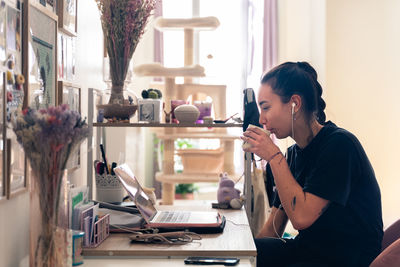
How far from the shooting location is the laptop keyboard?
5.57ft

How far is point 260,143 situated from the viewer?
5.82ft

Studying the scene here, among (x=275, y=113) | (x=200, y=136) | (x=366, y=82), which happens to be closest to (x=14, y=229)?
(x=275, y=113)

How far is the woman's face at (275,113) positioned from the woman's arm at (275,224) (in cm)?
35

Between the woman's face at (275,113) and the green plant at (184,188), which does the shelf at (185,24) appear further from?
the woman's face at (275,113)

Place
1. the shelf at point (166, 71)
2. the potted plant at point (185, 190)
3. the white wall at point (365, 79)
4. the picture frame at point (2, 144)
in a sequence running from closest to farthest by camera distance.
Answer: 1. the picture frame at point (2, 144)
2. the shelf at point (166, 71)
3. the white wall at point (365, 79)
4. the potted plant at point (185, 190)

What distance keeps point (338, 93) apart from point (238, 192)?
2.31 meters

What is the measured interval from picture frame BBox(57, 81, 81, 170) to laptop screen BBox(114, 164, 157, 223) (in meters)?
0.16

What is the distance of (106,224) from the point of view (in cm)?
158

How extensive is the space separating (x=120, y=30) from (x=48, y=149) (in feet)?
3.12

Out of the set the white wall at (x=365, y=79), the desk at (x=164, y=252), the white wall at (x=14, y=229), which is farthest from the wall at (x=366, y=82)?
the white wall at (x=14, y=229)

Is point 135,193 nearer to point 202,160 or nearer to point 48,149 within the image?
point 48,149

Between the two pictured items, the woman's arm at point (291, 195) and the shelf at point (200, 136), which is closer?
the woman's arm at point (291, 195)

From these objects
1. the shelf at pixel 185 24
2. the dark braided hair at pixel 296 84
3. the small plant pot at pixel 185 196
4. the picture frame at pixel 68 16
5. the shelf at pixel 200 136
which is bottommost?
the small plant pot at pixel 185 196

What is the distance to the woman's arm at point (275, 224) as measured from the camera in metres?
2.04
